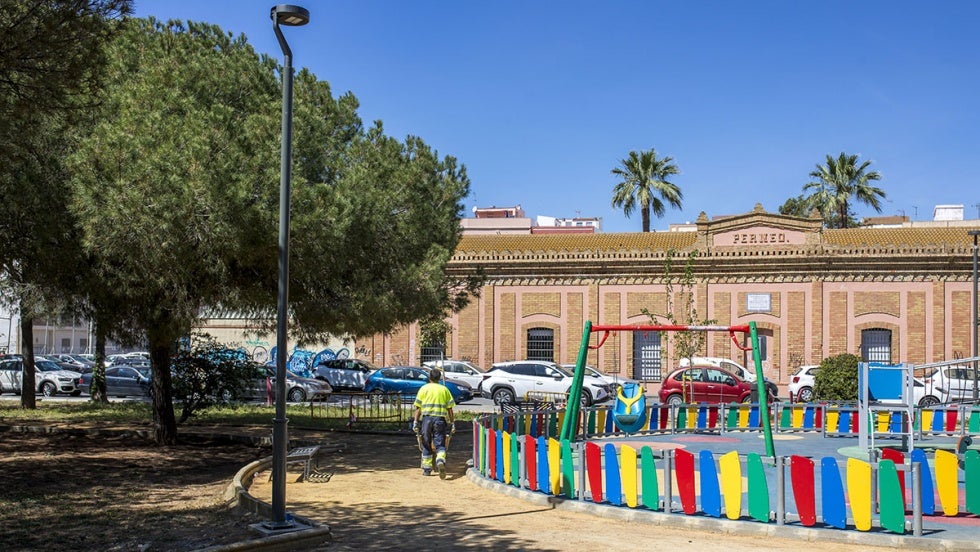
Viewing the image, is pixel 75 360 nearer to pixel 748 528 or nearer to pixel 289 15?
pixel 289 15

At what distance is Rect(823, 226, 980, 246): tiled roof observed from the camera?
1464 inches

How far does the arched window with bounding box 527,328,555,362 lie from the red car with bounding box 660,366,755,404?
33.4 ft

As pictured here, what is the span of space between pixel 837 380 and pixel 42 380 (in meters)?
27.9

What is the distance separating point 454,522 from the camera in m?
10.6

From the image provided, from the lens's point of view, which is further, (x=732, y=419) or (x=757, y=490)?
(x=732, y=419)

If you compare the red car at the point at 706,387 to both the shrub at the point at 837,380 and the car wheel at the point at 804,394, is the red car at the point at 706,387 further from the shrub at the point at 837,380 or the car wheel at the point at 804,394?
the car wheel at the point at 804,394

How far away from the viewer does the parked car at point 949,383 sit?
29188 millimetres

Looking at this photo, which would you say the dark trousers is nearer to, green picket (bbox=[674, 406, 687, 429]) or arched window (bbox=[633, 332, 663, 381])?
green picket (bbox=[674, 406, 687, 429])

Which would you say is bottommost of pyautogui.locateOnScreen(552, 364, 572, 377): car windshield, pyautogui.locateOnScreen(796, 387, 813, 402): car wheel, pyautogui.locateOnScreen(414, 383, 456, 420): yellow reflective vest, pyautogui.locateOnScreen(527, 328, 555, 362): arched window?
Answer: pyautogui.locateOnScreen(796, 387, 813, 402): car wheel

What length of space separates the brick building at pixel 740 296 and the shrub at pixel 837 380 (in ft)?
25.6

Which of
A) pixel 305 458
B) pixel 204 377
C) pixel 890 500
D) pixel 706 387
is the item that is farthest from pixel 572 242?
pixel 890 500

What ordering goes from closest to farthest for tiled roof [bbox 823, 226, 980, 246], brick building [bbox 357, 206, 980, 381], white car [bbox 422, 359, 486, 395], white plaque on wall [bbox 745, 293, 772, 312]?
1. white car [bbox 422, 359, 486, 395]
2. brick building [bbox 357, 206, 980, 381]
3. white plaque on wall [bbox 745, 293, 772, 312]
4. tiled roof [bbox 823, 226, 980, 246]

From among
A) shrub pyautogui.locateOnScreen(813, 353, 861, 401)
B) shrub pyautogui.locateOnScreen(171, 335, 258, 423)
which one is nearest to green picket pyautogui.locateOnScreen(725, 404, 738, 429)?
shrub pyautogui.locateOnScreen(813, 353, 861, 401)

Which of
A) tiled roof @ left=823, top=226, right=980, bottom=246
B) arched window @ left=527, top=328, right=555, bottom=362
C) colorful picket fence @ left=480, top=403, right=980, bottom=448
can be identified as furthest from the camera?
arched window @ left=527, top=328, right=555, bottom=362
